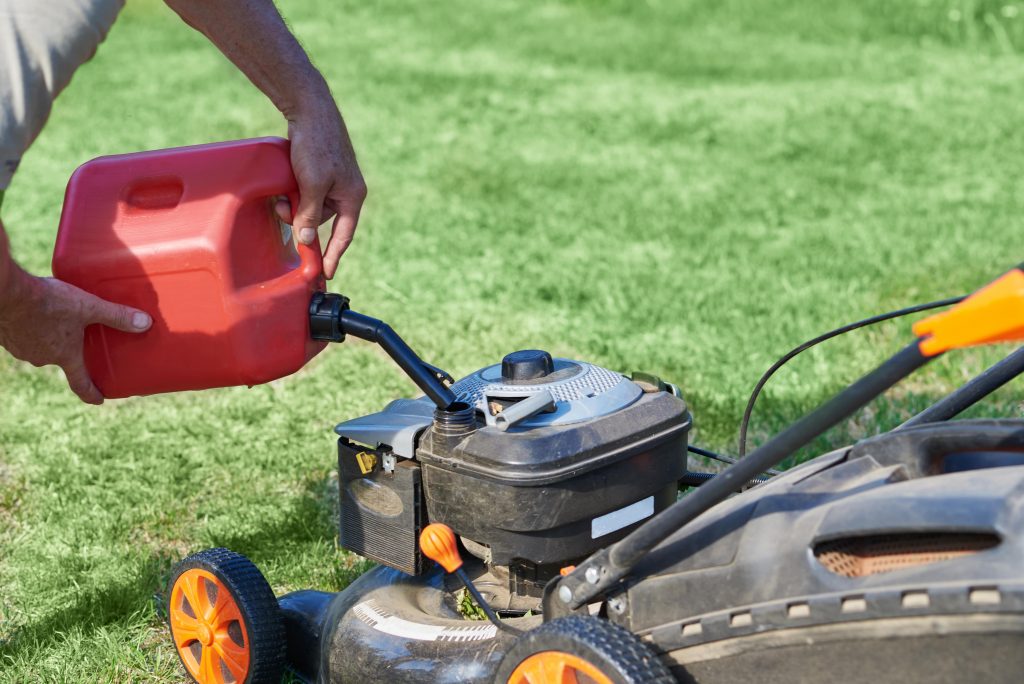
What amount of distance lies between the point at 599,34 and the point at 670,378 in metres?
5.89

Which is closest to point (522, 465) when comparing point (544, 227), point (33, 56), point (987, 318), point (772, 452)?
point (772, 452)

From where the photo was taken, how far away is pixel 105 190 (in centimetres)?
186

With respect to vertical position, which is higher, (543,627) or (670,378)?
(543,627)

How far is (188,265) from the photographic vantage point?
181cm

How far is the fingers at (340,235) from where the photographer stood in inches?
78.6

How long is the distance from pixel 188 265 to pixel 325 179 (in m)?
0.26

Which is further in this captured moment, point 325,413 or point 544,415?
point 325,413

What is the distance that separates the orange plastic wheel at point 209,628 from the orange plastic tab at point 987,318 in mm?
1231

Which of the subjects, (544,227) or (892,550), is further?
(544,227)

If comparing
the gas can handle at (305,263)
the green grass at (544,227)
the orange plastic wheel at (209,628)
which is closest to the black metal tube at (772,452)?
the gas can handle at (305,263)

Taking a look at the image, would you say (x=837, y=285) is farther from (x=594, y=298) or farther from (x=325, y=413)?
(x=325, y=413)

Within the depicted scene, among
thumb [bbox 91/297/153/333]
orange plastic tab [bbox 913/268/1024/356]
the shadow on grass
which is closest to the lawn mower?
orange plastic tab [bbox 913/268/1024/356]

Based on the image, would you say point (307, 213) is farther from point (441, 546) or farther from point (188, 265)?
point (441, 546)

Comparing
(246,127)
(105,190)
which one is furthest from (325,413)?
(246,127)
